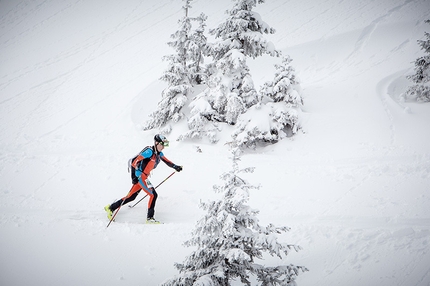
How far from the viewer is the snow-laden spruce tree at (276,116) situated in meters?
11.1

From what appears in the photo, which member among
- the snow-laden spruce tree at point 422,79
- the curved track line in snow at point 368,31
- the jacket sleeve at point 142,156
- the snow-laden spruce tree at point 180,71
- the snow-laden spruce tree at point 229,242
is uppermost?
the snow-laden spruce tree at point 180,71

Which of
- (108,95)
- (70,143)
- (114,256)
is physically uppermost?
(108,95)

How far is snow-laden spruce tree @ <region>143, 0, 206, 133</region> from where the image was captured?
41.2 feet

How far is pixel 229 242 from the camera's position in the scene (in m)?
3.23

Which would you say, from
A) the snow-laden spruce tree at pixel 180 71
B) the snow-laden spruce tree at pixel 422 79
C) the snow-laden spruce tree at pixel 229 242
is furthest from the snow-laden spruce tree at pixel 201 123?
the snow-laden spruce tree at pixel 422 79

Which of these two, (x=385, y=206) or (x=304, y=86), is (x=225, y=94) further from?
(x=304, y=86)

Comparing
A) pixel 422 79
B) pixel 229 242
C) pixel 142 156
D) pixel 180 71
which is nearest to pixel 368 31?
pixel 422 79

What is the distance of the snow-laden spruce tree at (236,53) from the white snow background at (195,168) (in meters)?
2.16

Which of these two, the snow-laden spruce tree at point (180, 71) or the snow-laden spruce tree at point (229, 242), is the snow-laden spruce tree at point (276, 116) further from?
the snow-laden spruce tree at point (229, 242)

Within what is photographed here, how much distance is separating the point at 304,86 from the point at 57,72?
22281 millimetres

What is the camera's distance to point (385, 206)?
6.81 m

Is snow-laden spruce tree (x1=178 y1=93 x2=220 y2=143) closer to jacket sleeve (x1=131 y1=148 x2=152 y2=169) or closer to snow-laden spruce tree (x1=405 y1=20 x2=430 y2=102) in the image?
jacket sleeve (x1=131 y1=148 x2=152 y2=169)

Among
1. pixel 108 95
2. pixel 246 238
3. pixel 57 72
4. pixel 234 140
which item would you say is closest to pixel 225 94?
pixel 234 140

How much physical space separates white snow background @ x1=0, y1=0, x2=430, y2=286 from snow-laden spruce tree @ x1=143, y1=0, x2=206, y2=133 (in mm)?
1159
